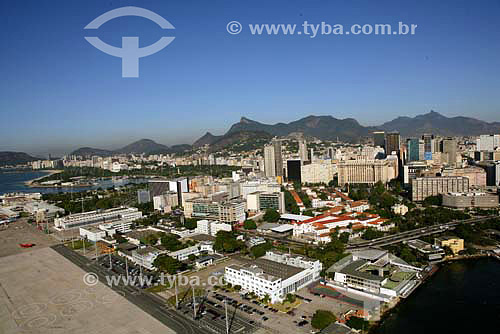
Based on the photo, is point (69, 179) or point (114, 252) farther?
point (69, 179)

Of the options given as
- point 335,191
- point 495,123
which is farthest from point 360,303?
point 495,123

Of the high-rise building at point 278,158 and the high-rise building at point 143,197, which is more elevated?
the high-rise building at point 278,158

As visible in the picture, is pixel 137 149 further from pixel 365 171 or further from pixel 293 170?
pixel 365 171

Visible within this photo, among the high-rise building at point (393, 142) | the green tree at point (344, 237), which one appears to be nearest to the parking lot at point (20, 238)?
the green tree at point (344, 237)

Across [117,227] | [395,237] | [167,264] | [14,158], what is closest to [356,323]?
[167,264]

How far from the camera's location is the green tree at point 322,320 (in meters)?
7.37

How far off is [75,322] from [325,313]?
5.56 m

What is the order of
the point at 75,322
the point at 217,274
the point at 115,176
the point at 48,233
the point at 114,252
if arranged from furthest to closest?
the point at 115,176 < the point at 48,233 < the point at 114,252 < the point at 217,274 < the point at 75,322

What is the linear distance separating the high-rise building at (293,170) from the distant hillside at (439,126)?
6700 centimetres

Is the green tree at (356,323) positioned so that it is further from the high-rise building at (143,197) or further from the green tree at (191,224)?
the high-rise building at (143,197)

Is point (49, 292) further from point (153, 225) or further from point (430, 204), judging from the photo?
point (430, 204)

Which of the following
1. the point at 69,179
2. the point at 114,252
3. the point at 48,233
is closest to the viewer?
the point at 114,252

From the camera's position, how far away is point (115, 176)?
151 feet

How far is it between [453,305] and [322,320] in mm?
3766
